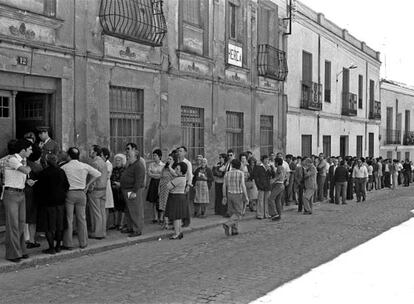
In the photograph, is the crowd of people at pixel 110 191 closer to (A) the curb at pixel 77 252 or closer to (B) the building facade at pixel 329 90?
(A) the curb at pixel 77 252

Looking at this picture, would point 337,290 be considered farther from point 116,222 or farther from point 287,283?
point 116,222

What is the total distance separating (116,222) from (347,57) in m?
20.3

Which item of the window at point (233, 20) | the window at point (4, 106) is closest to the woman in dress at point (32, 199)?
the window at point (4, 106)

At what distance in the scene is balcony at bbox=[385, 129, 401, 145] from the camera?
3773 centimetres

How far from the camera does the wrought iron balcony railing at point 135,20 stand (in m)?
11.6

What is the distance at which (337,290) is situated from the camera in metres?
6.80

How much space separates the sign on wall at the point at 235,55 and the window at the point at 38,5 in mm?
7056

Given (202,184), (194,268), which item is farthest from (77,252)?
(202,184)

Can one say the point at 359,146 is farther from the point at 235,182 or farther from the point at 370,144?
the point at 235,182

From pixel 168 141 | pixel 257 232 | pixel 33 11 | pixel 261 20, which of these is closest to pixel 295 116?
pixel 261 20

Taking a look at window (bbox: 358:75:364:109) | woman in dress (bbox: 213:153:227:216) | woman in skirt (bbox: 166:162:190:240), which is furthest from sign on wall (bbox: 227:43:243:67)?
window (bbox: 358:75:364:109)

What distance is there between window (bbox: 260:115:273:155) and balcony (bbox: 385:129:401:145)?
2052 cm

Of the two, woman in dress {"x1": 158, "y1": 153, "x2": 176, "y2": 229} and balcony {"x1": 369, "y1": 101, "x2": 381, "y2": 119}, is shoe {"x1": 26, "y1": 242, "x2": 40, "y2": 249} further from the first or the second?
balcony {"x1": 369, "y1": 101, "x2": 381, "y2": 119}

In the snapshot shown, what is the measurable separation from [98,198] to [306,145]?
1467cm
